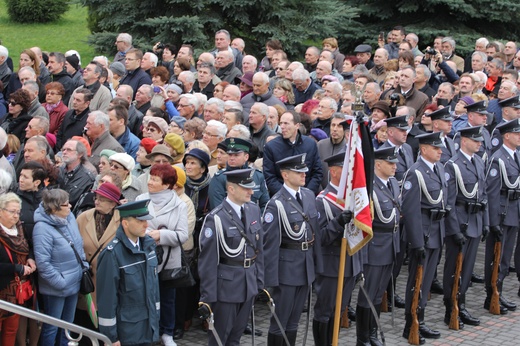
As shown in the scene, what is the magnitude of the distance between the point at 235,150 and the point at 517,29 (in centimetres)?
1378

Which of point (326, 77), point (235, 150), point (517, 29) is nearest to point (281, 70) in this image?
point (326, 77)

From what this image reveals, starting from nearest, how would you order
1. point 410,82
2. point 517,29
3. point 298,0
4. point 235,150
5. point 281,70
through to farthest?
point 235,150 → point 410,82 → point 281,70 → point 298,0 → point 517,29

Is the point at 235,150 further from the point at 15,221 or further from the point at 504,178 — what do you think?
the point at 504,178

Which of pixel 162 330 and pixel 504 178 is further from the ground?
pixel 504 178

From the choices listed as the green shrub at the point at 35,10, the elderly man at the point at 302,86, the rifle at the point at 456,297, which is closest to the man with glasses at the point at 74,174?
the rifle at the point at 456,297

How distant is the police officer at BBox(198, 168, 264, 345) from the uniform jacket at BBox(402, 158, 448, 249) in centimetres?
215

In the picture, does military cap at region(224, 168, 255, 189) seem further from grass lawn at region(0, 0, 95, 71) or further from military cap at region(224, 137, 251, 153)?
grass lawn at region(0, 0, 95, 71)

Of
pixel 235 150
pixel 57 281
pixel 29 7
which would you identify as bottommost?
pixel 29 7

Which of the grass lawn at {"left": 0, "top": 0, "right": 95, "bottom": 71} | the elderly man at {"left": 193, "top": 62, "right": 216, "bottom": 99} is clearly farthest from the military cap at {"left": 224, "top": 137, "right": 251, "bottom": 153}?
the grass lawn at {"left": 0, "top": 0, "right": 95, "bottom": 71}

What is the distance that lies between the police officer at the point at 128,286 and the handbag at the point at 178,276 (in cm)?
109

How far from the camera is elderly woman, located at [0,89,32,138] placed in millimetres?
11352

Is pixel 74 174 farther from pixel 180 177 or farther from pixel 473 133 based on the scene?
pixel 473 133

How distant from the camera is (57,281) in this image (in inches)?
315

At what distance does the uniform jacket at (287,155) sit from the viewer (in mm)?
10633
